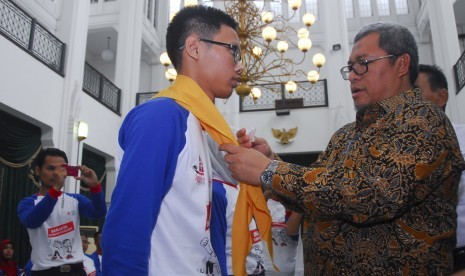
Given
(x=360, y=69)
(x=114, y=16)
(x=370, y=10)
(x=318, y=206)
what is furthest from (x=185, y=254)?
(x=370, y=10)

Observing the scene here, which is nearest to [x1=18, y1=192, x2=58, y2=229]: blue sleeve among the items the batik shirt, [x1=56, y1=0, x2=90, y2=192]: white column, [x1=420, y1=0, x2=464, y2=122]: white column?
the batik shirt

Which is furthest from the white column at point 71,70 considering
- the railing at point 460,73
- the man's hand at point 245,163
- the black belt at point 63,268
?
the railing at point 460,73

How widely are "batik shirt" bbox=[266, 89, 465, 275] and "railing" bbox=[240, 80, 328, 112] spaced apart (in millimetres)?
9722

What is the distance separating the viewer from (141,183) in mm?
1114

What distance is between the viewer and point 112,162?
1040cm

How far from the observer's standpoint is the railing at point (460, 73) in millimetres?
8695

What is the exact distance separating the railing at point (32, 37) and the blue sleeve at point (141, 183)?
6.51m

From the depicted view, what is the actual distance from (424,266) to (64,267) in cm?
266

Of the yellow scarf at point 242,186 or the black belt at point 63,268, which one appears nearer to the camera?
the yellow scarf at point 242,186

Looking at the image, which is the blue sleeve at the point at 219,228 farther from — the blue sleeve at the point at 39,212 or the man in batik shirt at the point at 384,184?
the blue sleeve at the point at 39,212

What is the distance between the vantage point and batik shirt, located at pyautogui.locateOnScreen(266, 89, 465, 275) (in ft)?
3.93

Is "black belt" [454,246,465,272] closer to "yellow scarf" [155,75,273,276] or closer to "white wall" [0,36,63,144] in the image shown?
"yellow scarf" [155,75,273,276]

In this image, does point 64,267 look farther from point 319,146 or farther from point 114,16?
point 114,16

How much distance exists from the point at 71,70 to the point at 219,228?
7.50m
